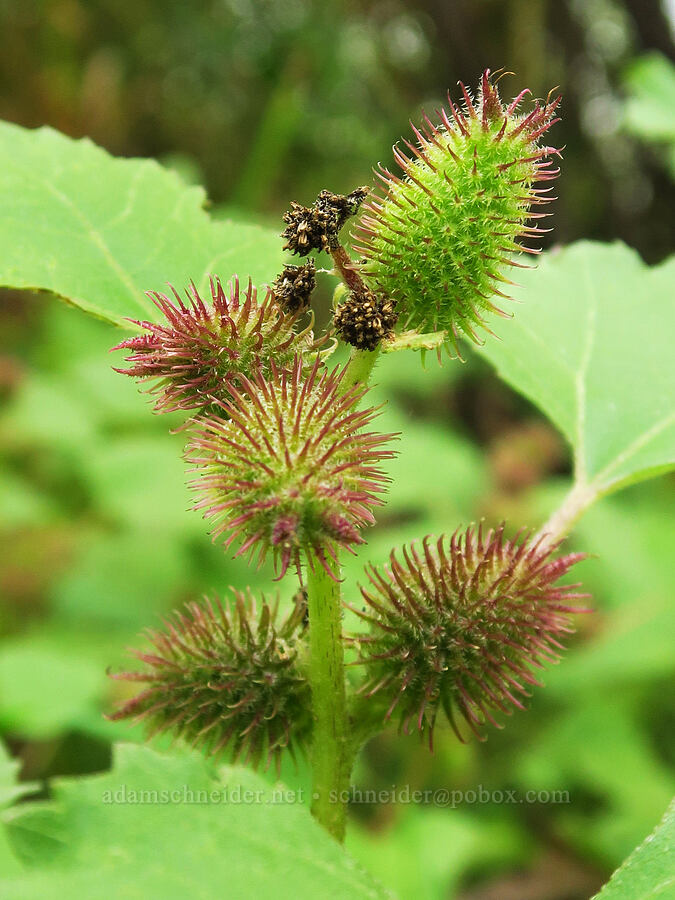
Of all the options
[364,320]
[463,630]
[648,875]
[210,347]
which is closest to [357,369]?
[364,320]

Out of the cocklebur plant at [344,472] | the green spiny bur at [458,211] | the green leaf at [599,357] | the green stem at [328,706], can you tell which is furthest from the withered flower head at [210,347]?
the green leaf at [599,357]

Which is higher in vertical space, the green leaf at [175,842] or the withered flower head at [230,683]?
the withered flower head at [230,683]

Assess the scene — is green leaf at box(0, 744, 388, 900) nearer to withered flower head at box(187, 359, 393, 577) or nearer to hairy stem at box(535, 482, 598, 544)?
withered flower head at box(187, 359, 393, 577)

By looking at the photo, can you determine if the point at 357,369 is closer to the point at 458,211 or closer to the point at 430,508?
the point at 458,211

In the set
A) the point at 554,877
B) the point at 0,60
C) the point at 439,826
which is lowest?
the point at 554,877

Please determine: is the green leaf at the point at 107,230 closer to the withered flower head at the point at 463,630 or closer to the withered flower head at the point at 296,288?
the withered flower head at the point at 296,288

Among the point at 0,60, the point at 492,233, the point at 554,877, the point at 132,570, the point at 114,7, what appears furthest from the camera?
the point at 114,7

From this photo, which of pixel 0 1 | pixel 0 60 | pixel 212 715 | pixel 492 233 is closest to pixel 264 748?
pixel 212 715

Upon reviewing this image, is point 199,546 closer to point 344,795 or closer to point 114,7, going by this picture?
point 344,795
